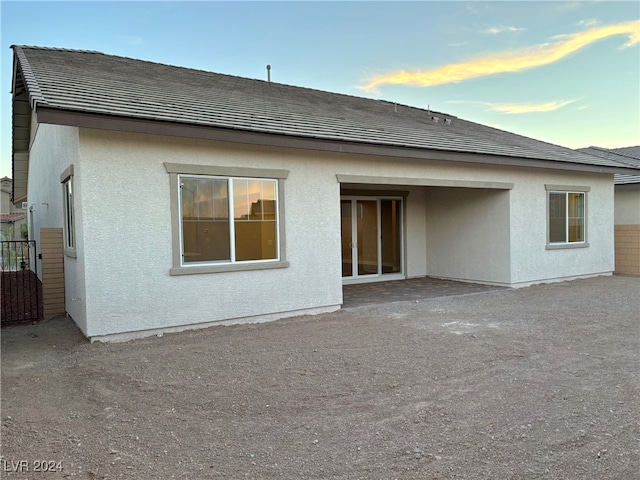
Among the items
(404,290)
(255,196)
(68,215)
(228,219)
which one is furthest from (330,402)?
(404,290)

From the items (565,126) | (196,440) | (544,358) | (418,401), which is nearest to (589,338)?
(544,358)

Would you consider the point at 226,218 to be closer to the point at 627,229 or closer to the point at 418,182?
the point at 418,182

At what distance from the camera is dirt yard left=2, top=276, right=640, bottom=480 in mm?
3234

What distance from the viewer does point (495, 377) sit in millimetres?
5070

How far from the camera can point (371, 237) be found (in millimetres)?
13188

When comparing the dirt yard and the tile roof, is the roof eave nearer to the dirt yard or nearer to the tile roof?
the tile roof

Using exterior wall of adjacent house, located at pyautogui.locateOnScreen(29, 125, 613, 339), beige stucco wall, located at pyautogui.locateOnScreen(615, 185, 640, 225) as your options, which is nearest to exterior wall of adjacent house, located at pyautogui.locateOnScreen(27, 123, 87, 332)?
exterior wall of adjacent house, located at pyautogui.locateOnScreen(29, 125, 613, 339)

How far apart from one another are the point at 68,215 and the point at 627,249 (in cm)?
1659

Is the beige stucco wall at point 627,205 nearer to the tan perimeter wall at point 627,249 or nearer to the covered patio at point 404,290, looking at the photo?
the tan perimeter wall at point 627,249

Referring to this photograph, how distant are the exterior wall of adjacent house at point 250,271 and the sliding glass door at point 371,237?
859 millimetres

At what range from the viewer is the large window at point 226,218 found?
729 cm

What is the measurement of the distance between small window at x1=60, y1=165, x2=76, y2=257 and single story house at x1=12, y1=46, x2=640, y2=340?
0.08m

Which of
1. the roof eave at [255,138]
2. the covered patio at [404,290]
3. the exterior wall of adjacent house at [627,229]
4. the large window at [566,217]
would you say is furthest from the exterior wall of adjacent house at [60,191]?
the exterior wall of adjacent house at [627,229]

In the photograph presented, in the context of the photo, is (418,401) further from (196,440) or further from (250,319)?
(250,319)
